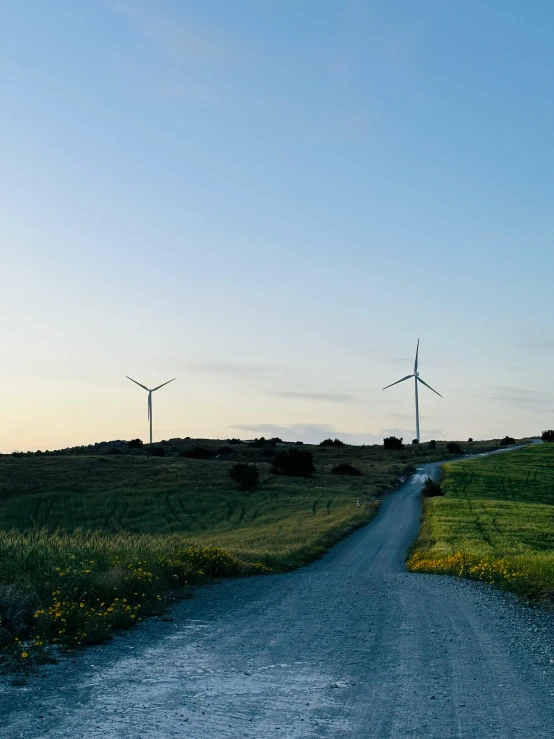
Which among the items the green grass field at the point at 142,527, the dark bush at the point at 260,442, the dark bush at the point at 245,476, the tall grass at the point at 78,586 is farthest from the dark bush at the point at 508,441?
the tall grass at the point at 78,586

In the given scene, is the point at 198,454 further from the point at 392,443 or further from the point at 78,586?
the point at 78,586

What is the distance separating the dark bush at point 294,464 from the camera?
8412cm

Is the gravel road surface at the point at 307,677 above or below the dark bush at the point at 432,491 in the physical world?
above

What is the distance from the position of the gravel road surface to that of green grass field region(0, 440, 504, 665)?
50.8 inches

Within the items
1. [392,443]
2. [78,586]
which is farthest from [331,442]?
[78,586]

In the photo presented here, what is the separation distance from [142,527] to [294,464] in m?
30.4

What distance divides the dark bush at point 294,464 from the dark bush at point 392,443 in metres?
49.2

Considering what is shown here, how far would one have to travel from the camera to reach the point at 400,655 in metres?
11.8

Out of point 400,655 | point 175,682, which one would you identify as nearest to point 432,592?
point 400,655

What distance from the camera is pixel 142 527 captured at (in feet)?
186

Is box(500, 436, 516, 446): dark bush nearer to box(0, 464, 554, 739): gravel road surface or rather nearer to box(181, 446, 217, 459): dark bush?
box(181, 446, 217, 459): dark bush

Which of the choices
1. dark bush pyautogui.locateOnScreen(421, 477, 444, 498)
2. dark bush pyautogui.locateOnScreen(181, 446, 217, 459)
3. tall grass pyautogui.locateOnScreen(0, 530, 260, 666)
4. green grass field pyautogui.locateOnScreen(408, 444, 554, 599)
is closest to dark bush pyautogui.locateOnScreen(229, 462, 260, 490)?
dark bush pyautogui.locateOnScreen(421, 477, 444, 498)

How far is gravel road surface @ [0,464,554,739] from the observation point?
8133mm

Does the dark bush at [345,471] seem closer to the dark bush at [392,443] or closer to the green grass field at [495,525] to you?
the green grass field at [495,525]
